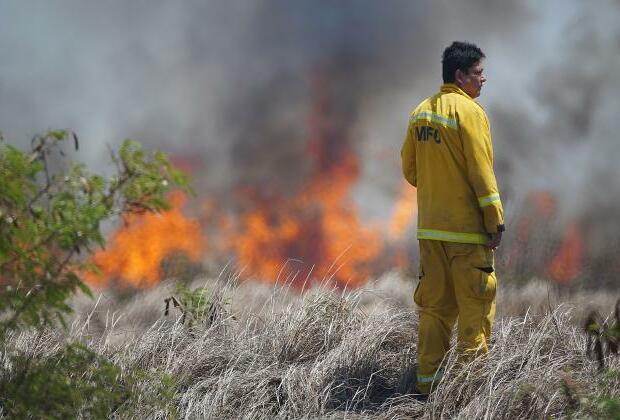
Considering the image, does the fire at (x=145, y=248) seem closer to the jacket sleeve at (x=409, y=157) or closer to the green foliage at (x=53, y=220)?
the jacket sleeve at (x=409, y=157)

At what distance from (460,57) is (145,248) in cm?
581

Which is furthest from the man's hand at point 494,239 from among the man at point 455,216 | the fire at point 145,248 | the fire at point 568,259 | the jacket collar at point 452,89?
the fire at point 145,248

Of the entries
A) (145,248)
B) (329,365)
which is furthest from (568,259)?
(329,365)

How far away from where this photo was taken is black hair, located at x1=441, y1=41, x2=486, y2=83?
4379mm

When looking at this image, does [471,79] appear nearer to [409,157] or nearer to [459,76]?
[459,76]

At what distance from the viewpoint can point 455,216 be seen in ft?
13.8

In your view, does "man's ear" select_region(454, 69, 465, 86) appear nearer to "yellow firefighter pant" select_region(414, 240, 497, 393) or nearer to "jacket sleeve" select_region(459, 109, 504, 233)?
"jacket sleeve" select_region(459, 109, 504, 233)

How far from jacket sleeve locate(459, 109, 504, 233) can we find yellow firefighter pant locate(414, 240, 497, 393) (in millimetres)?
189

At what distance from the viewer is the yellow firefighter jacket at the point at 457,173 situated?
13.6 feet

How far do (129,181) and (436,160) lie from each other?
1.99 meters

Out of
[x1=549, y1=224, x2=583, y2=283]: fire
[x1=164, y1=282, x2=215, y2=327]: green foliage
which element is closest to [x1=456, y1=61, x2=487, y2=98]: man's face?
[x1=164, y1=282, x2=215, y2=327]: green foliage

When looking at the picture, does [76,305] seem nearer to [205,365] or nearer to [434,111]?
[205,365]

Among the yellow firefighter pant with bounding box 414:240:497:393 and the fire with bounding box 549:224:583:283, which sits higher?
the yellow firefighter pant with bounding box 414:240:497:393

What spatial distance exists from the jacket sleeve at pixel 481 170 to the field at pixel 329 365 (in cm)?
74
